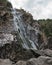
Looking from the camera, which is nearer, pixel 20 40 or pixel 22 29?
pixel 20 40

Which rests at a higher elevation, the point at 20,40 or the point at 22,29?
Result: the point at 22,29

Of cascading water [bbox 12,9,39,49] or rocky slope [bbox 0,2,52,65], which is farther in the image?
cascading water [bbox 12,9,39,49]

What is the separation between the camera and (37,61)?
20.8m

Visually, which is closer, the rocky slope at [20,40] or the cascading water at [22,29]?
the rocky slope at [20,40]

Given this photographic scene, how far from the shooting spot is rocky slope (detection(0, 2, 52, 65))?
22.2 m

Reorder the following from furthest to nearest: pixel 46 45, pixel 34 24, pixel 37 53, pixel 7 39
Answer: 1. pixel 34 24
2. pixel 46 45
3. pixel 7 39
4. pixel 37 53

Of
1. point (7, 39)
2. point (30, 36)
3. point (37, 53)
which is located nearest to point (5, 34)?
point (7, 39)

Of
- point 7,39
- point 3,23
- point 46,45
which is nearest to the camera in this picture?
point 7,39

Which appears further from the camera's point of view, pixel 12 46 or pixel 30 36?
pixel 30 36

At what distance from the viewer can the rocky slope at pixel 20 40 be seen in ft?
72.8

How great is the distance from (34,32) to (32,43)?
311 cm

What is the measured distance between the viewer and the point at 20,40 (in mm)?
34750

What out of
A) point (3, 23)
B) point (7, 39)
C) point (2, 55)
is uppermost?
point (3, 23)

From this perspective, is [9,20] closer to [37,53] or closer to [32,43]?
[32,43]
